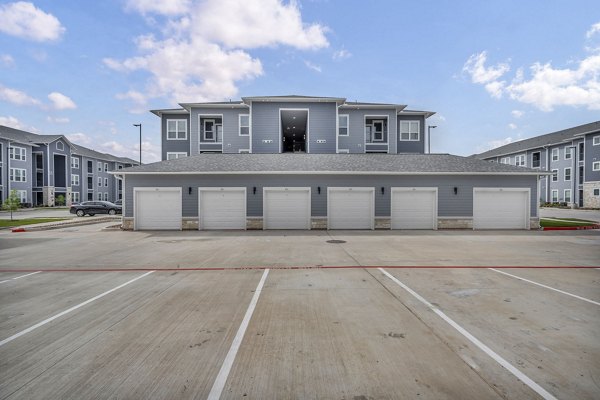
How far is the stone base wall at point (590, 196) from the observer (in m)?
37.7

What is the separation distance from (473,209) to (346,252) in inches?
463

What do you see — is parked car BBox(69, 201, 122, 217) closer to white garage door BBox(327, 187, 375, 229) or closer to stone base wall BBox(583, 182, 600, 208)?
white garage door BBox(327, 187, 375, 229)

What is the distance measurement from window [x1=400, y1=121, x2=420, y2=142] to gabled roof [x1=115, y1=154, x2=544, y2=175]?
861 cm

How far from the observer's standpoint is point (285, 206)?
17.5 meters

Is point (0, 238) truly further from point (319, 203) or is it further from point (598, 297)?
point (598, 297)

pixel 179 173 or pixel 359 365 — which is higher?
pixel 179 173

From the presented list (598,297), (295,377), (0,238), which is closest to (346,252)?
(598,297)

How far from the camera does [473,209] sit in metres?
17.6

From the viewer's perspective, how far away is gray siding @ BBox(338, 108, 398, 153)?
2680cm


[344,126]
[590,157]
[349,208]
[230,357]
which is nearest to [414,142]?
[344,126]

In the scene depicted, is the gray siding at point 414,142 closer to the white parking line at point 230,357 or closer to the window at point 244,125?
the window at point 244,125

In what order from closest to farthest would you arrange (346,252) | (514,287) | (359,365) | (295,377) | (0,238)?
1. (295,377)
2. (359,365)
3. (514,287)
4. (346,252)
5. (0,238)

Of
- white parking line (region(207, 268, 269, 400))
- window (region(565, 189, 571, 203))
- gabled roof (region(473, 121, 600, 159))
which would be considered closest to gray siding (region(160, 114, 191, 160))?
white parking line (region(207, 268, 269, 400))

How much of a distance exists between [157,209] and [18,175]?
4154 centimetres
